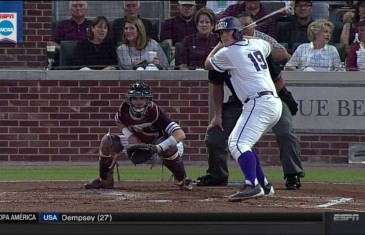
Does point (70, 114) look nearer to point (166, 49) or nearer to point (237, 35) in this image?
point (166, 49)

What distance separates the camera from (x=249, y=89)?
9734 mm

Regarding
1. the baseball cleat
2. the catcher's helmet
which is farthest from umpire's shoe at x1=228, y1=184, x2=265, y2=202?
the catcher's helmet

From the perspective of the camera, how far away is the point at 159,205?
9.06m

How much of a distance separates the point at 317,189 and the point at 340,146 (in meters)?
3.83

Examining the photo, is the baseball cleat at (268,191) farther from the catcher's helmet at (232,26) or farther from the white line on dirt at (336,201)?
the catcher's helmet at (232,26)

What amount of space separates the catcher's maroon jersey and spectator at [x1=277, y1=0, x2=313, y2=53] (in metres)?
4.80

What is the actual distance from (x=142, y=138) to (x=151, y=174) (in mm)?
2521

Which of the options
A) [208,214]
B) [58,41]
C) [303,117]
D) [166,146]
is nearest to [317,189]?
[166,146]

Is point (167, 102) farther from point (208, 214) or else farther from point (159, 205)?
point (208, 214)

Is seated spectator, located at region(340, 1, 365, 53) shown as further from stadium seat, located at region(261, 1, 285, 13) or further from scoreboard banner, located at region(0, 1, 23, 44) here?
scoreboard banner, located at region(0, 1, 23, 44)

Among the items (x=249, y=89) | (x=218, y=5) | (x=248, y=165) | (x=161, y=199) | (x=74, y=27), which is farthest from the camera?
(x=218, y=5)

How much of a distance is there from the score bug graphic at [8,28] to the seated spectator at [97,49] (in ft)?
6.07

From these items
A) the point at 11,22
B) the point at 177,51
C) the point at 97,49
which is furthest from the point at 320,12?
the point at 11,22

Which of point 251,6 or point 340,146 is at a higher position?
point 251,6
